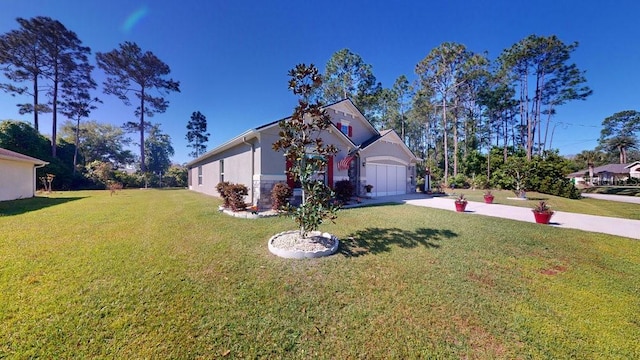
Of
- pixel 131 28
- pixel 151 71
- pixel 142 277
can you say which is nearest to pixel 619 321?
pixel 142 277

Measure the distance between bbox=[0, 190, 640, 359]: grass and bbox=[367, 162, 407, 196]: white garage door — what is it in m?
9.15

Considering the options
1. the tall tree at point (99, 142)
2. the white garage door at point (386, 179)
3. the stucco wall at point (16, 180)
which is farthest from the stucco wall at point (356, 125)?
the tall tree at point (99, 142)

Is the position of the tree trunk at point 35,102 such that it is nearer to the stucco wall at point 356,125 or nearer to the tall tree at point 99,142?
the tall tree at point 99,142

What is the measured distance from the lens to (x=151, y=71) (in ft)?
93.7

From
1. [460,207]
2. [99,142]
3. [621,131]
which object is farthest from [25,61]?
[621,131]

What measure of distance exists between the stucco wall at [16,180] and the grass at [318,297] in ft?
33.7

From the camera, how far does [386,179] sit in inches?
623

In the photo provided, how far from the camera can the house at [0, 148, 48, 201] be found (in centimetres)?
1141

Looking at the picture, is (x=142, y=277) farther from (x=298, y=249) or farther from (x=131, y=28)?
(x=131, y=28)

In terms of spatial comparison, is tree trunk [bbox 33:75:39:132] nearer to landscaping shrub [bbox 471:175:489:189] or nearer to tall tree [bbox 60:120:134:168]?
tall tree [bbox 60:120:134:168]

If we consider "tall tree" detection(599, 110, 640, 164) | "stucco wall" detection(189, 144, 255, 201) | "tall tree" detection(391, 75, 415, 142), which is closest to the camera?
"stucco wall" detection(189, 144, 255, 201)

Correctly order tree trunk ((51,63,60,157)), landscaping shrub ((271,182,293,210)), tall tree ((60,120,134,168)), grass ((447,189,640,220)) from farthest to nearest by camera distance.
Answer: tall tree ((60,120,134,168)) → tree trunk ((51,63,60,157)) → grass ((447,189,640,220)) → landscaping shrub ((271,182,293,210))

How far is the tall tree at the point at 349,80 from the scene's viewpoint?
24.7m

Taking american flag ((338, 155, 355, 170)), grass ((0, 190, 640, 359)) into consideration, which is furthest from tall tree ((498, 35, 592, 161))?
grass ((0, 190, 640, 359))
